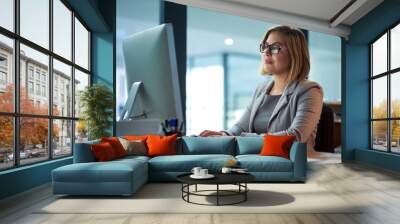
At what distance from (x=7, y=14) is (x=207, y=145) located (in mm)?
3187

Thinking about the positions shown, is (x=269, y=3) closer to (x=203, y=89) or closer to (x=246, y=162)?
(x=246, y=162)

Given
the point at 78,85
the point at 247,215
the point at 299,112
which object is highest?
the point at 78,85

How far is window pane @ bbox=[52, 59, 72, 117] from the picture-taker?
6.13 metres

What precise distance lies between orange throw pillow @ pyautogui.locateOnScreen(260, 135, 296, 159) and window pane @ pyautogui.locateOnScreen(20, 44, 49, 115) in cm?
324

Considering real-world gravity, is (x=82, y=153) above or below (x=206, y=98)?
below

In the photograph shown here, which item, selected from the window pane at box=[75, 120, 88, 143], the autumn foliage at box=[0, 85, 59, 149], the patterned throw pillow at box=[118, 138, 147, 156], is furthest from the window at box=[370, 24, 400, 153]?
the autumn foliage at box=[0, 85, 59, 149]

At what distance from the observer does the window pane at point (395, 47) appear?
7352 millimetres

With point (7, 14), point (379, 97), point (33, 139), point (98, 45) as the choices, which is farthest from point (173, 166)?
point (379, 97)

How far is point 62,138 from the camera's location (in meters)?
6.45

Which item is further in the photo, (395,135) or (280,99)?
(395,135)

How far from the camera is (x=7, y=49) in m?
4.52

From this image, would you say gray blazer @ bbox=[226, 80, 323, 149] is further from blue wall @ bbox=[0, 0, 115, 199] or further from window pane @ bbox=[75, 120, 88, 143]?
window pane @ bbox=[75, 120, 88, 143]

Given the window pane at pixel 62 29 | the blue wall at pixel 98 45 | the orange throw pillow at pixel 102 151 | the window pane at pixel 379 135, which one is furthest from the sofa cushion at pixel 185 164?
the window pane at pixel 379 135

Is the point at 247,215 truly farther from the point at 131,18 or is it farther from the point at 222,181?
the point at 131,18
